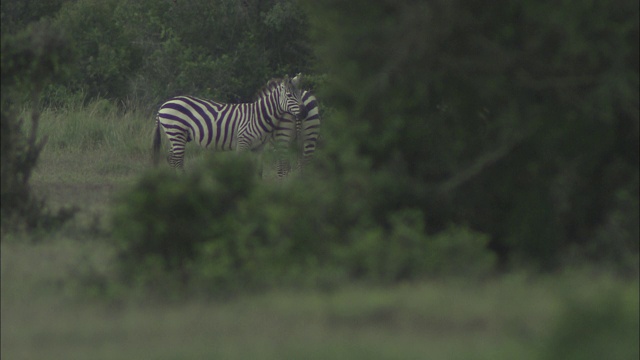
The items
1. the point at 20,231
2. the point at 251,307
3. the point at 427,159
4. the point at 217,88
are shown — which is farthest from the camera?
the point at 217,88

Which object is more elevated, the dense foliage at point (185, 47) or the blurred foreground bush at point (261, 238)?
the dense foliage at point (185, 47)

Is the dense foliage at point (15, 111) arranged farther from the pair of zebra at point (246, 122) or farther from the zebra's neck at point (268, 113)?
the zebra's neck at point (268, 113)

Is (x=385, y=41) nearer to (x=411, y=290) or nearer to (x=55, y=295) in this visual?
(x=411, y=290)

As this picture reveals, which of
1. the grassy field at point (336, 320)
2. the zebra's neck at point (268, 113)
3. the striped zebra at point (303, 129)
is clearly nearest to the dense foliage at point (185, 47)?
the striped zebra at point (303, 129)

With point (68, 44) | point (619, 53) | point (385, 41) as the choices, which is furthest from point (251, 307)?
point (68, 44)

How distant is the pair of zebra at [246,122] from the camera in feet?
63.8

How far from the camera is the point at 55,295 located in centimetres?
764

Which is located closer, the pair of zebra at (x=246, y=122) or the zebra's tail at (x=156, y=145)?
the pair of zebra at (x=246, y=122)

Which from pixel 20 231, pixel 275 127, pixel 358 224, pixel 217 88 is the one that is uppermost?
pixel 217 88

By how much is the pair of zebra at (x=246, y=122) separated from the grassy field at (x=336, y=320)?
11.1m

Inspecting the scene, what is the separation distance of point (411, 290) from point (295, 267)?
2.83ft

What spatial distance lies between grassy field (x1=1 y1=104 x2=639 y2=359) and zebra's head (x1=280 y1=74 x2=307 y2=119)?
10970mm

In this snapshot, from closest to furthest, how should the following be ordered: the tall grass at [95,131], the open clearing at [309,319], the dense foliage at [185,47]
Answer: the open clearing at [309,319], the tall grass at [95,131], the dense foliage at [185,47]

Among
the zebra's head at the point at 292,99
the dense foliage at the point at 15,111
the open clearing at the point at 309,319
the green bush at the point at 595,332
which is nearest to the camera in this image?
the green bush at the point at 595,332
